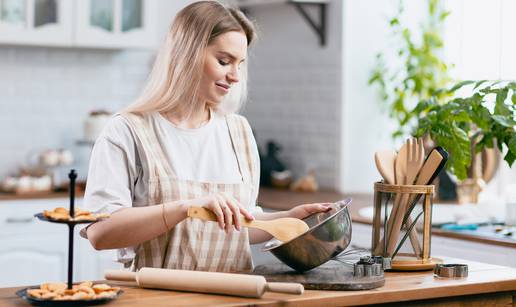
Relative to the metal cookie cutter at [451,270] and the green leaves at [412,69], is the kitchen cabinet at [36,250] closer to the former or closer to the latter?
the green leaves at [412,69]

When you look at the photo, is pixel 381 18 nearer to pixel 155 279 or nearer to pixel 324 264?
pixel 324 264

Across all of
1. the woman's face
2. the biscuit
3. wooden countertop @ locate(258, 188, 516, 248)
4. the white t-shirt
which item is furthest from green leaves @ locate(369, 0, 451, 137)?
the biscuit

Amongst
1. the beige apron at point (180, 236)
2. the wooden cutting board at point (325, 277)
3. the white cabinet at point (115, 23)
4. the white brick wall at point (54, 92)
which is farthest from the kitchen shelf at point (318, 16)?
the wooden cutting board at point (325, 277)

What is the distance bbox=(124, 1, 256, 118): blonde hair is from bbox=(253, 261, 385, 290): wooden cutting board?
0.59 metres

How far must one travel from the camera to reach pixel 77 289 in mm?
2230

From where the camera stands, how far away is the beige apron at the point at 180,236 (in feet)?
9.20

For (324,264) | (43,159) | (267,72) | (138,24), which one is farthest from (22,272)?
(324,264)

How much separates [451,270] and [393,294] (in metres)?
0.31

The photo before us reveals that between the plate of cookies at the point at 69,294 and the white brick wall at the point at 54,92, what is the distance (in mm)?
3548

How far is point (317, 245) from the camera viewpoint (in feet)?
8.23

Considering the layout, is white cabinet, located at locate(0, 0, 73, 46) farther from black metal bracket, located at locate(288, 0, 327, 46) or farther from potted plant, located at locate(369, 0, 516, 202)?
potted plant, located at locate(369, 0, 516, 202)

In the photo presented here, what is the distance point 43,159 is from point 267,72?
1517 mm

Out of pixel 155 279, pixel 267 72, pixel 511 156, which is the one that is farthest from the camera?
pixel 267 72

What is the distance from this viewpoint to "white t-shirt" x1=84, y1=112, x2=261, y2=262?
267 cm
